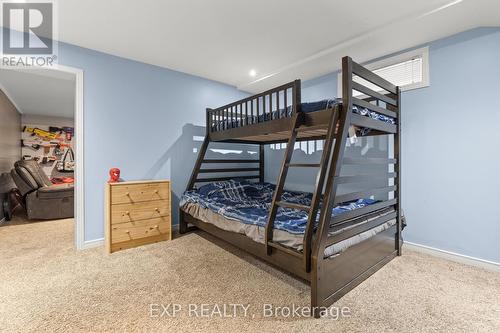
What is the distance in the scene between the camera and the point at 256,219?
2137 millimetres

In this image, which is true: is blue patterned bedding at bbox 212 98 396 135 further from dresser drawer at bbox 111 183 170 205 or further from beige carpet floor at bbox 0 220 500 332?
beige carpet floor at bbox 0 220 500 332

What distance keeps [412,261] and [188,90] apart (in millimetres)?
3653

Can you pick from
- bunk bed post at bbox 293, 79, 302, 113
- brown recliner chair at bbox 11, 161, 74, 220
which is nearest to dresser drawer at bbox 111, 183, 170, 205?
bunk bed post at bbox 293, 79, 302, 113

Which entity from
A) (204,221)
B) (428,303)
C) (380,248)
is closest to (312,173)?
(380,248)

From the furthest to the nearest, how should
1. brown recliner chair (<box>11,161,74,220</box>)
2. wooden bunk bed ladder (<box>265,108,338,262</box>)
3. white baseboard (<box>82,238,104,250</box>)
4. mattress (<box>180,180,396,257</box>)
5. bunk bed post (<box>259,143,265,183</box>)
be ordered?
bunk bed post (<box>259,143,265,183</box>), brown recliner chair (<box>11,161,74,220</box>), white baseboard (<box>82,238,104,250</box>), mattress (<box>180,180,396,257</box>), wooden bunk bed ladder (<box>265,108,338,262</box>)

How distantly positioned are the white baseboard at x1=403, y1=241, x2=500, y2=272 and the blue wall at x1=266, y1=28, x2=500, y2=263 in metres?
0.04

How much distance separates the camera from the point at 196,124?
3.75 metres

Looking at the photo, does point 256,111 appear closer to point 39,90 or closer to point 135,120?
point 135,120

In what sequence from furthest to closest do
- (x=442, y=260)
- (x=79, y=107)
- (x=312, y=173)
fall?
(x=312, y=173), (x=79, y=107), (x=442, y=260)

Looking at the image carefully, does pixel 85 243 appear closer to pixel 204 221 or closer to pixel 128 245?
pixel 128 245

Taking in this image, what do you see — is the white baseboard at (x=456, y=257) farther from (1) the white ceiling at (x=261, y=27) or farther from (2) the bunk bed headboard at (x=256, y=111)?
(1) the white ceiling at (x=261, y=27)

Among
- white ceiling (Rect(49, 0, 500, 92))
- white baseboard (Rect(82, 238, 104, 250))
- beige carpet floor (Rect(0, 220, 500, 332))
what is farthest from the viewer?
white baseboard (Rect(82, 238, 104, 250))

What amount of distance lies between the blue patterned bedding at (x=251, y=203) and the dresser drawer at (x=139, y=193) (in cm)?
37

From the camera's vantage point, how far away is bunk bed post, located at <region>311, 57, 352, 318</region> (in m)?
1.57
